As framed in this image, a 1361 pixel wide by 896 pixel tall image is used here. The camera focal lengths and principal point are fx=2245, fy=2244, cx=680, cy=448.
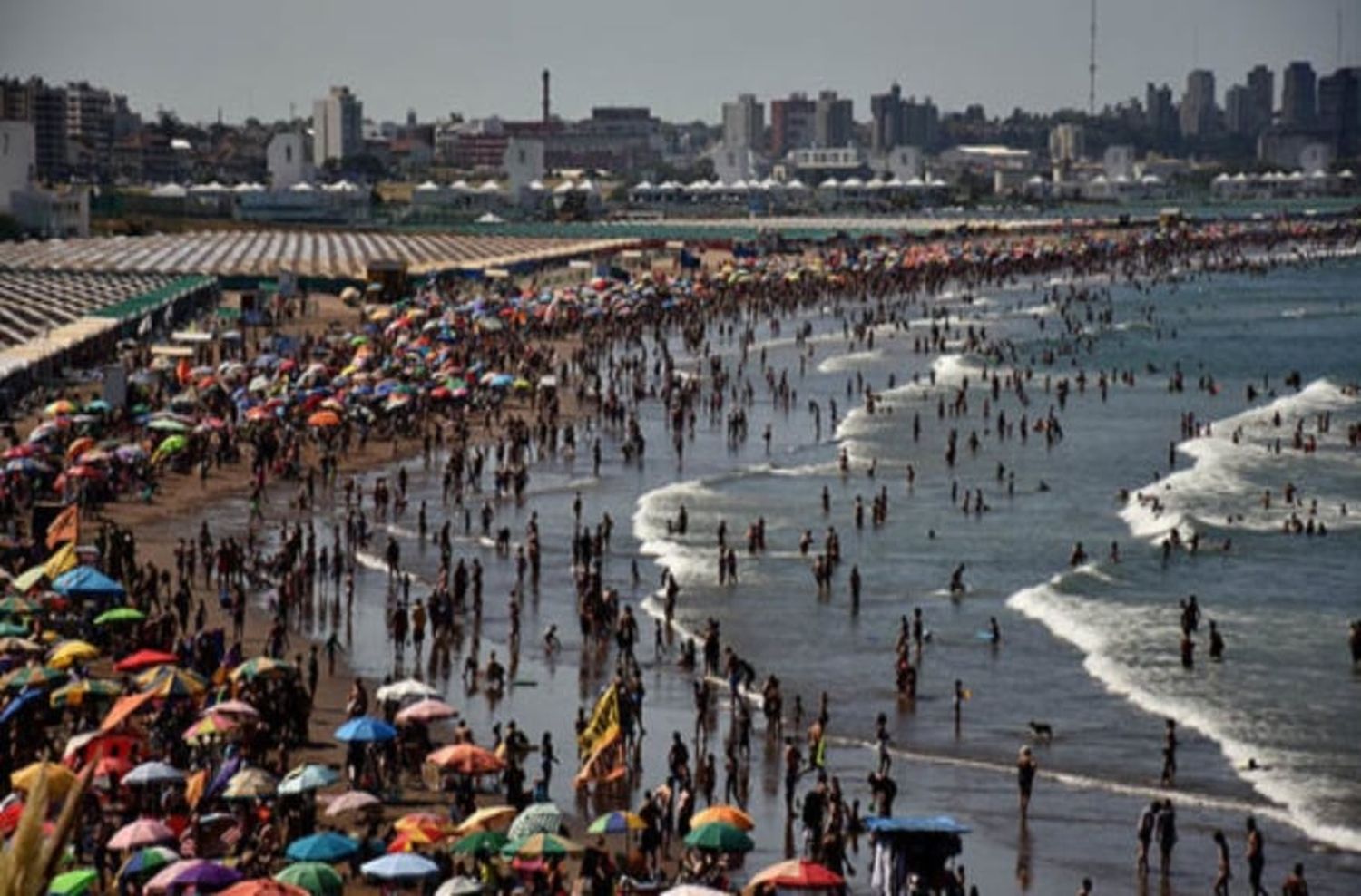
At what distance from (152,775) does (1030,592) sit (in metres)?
20.9

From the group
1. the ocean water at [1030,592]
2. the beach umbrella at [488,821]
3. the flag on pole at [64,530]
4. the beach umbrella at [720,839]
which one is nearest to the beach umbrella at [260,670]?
the ocean water at [1030,592]

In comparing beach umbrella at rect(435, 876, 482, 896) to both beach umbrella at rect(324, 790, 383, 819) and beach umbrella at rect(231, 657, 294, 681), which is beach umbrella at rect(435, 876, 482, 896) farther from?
beach umbrella at rect(231, 657, 294, 681)

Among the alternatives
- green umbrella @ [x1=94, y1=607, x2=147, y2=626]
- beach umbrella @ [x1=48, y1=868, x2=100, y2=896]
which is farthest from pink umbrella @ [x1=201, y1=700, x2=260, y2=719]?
beach umbrella @ [x1=48, y1=868, x2=100, y2=896]

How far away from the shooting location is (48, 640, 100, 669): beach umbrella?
89.8ft

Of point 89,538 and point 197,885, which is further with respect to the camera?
point 89,538

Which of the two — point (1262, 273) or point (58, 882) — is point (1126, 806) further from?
point (1262, 273)

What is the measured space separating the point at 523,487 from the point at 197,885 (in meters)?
31.4

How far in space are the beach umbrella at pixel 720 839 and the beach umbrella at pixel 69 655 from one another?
947 centimetres

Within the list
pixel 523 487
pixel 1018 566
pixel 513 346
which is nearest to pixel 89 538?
pixel 523 487

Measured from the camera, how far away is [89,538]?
4091cm

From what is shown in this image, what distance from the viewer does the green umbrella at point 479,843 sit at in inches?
838

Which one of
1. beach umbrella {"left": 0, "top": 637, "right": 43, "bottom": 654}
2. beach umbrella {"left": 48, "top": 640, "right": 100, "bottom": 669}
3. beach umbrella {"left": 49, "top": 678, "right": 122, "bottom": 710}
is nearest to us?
beach umbrella {"left": 49, "top": 678, "right": 122, "bottom": 710}

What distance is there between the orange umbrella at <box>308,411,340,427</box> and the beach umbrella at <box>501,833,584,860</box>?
31541mm

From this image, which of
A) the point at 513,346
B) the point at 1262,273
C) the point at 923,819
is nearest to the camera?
the point at 923,819
